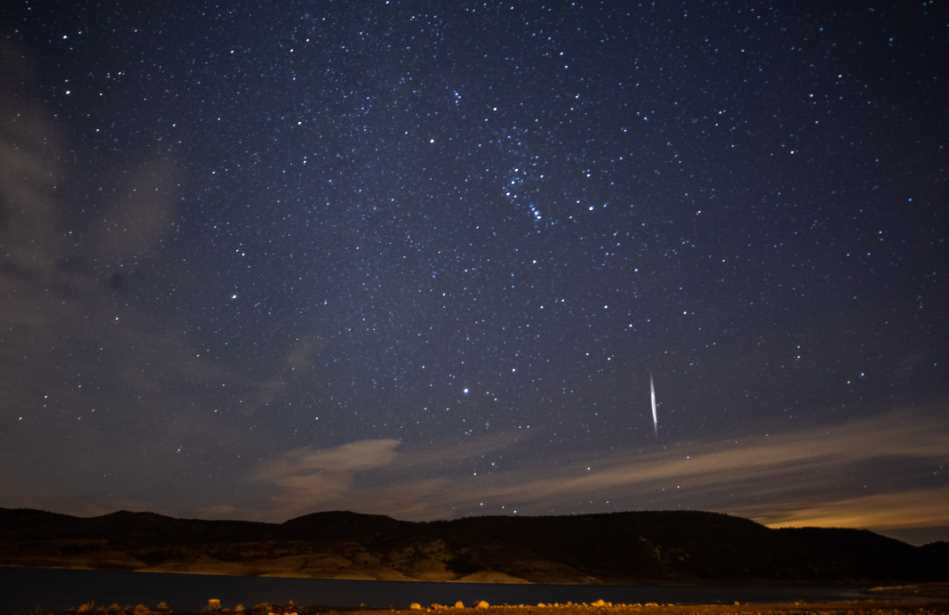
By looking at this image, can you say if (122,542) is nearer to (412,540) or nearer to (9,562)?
Result: (9,562)

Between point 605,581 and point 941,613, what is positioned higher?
point 941,613

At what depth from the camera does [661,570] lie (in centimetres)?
18262

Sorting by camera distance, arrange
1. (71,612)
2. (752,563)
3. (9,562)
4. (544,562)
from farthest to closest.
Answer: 1. (752,563)
2. (544,562)
3. (9,562)
4. (71,612)

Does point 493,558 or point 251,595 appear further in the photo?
point 493,558

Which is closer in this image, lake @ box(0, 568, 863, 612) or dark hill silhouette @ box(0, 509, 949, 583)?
lake @ box(0, 568, 863, 612)

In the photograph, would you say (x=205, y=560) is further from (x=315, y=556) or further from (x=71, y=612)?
(x=71, y=612)

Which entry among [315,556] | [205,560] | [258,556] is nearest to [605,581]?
[315,556]

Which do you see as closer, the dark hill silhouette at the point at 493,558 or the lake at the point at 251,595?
the lake at the point at 251,595

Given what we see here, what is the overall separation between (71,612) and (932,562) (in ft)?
698

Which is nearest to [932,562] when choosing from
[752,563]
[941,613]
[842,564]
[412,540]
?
[842,564]

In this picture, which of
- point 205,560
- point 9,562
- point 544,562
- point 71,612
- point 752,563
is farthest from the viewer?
point 752,563

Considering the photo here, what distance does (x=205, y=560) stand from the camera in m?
155

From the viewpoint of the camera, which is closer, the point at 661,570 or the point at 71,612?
the point at 71,612

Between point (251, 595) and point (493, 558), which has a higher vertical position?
point (251, 595)
